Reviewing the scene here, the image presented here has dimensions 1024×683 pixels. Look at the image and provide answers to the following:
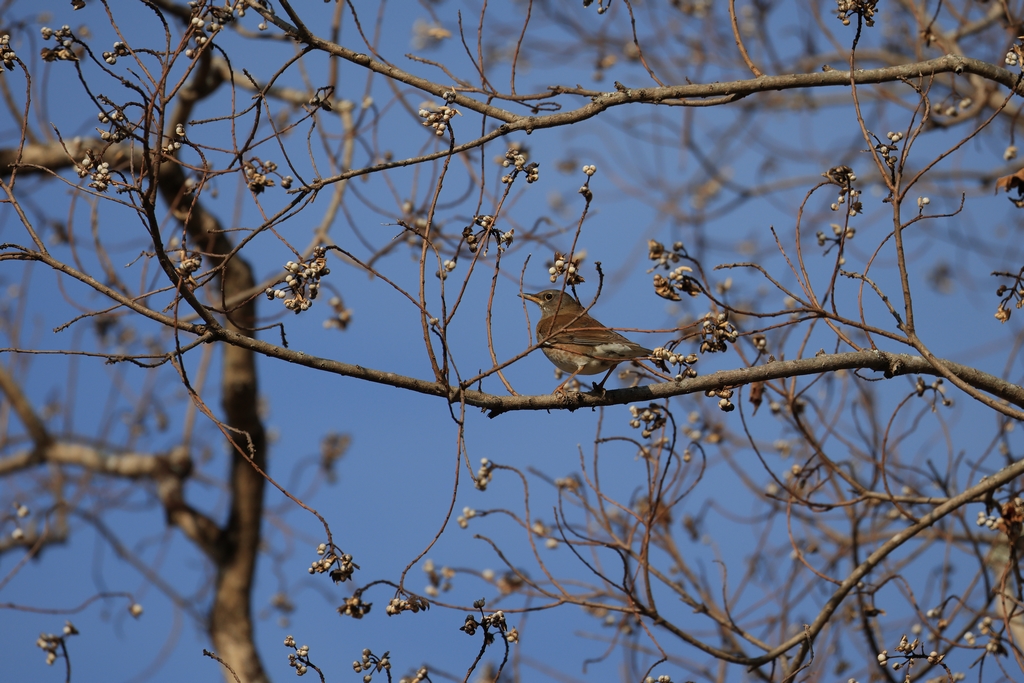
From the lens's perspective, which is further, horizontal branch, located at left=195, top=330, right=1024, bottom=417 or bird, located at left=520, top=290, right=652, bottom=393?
bird, located at left=520, top=290, right=652, bottom=393

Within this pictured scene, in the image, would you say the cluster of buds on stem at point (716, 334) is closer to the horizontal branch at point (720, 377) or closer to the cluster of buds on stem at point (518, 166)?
the horizontal branch at point (720, 377)

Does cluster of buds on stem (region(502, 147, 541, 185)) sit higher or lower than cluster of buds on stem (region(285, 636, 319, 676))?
higher

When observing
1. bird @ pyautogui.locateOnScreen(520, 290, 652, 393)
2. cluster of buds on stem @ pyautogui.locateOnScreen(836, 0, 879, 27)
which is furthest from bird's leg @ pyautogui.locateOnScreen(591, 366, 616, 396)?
cluster of buds on stem @ pyautogui.locateOnScreen(836, 0, 879, 27)

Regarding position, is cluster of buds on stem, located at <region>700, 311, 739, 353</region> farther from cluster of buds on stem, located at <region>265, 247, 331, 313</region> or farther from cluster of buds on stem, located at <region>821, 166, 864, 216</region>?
cluster of buds on stem, located at <region>265, 247, 331, 313</region>

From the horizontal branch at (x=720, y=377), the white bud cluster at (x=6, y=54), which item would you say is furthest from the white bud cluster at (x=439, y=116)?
the white bud cluster at (x=6, y=54)

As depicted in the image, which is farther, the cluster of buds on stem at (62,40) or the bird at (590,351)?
the bird at (590,351)

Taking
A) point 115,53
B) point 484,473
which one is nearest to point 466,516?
point 484,473

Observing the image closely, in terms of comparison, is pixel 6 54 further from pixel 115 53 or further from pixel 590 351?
pixel 590 351

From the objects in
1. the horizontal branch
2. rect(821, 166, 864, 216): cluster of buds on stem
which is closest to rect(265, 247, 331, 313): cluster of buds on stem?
the horizontal branch

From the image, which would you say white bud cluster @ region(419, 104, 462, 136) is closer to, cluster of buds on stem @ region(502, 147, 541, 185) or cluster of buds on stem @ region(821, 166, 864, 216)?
cluster of buds on stem @ region(502, 147, 541, 185)

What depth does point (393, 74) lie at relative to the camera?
13.4 feet

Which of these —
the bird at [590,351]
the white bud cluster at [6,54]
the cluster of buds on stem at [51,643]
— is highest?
the white bud cluster at [6,54]

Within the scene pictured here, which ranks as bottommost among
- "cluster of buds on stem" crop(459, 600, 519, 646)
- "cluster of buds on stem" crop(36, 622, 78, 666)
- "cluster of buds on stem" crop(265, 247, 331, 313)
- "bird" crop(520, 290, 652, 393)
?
"cluster of buds on stem" crop(459, 600, 519, 646)

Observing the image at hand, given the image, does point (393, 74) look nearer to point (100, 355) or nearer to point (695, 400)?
point (100, 355)
